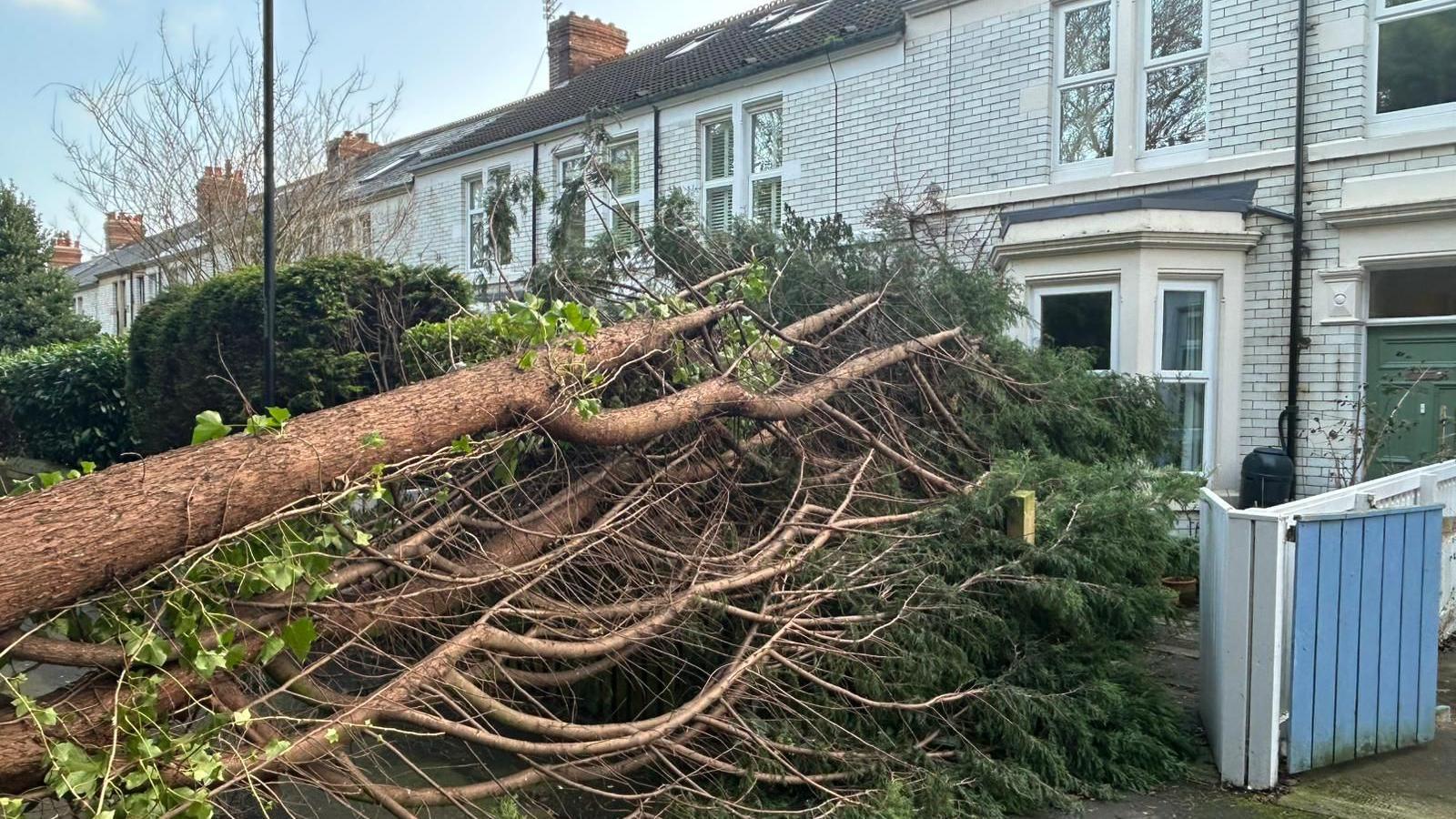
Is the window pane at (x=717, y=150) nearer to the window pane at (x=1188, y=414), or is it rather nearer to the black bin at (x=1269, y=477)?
the window pane at (x=1188, y=414)

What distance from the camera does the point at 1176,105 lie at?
1020cm

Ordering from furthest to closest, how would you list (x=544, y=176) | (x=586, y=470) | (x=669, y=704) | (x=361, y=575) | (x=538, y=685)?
1. (x=544, y=176)
2. (x=586, y=470)
3. (x=669, y=704)
4. (x=538, y=685)
5. (x=361, y=575)

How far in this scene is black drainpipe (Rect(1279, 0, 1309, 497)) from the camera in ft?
30.3

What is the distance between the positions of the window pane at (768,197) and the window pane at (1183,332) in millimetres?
5606

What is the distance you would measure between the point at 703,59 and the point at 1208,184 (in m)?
8.77

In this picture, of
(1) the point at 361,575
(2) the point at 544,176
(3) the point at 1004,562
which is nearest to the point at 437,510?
(1) the point at 361,575

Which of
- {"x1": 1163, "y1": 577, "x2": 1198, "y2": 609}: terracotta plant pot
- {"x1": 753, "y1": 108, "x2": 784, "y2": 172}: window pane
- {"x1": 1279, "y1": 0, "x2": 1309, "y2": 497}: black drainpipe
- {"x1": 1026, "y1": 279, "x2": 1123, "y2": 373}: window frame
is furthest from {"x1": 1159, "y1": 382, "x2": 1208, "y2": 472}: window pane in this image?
{"x1": 753, "y1": 108, "x2": 784, "y2": 172}: window pane

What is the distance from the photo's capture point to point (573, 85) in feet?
67.0

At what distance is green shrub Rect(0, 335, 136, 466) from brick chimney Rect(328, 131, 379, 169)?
4.00 metres

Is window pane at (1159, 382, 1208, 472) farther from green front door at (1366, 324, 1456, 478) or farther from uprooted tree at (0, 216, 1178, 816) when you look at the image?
uprooted tree at (0, 216, 1178, 816)

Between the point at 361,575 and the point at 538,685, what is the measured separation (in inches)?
32.9

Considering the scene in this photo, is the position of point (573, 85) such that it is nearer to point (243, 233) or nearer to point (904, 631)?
point (243, 233)

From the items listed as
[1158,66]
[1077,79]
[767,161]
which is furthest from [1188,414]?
[767,161]

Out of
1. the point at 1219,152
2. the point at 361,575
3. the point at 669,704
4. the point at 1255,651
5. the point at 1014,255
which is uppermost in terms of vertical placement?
the point at 1219,152
